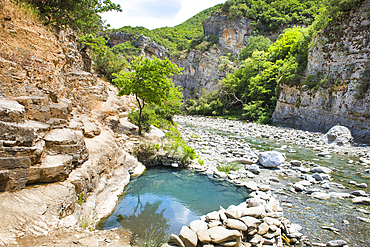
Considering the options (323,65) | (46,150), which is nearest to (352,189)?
(46,150)

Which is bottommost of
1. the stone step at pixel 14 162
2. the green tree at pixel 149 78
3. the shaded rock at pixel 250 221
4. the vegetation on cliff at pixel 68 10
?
the shaded rock at pixel 250 221

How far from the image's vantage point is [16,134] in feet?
10.7

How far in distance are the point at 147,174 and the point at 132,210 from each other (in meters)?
2.73

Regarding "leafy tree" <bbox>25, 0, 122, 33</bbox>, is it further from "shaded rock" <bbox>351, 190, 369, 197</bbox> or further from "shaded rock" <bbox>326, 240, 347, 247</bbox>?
Answer: "shaded rock" <bbox>351, 190, 369, 197</bbox>

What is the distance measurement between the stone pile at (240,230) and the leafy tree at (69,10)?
326 inches

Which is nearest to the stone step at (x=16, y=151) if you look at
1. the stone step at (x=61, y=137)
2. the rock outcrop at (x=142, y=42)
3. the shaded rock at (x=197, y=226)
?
the stone step at (x=61, y=137)

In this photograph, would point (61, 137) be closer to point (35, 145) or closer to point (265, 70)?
point (35, 145)

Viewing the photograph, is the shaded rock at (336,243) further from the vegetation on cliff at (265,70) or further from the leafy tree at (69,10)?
the vegetation on cliff at (265,70)

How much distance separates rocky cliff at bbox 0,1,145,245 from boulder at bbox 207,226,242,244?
2.44 metres

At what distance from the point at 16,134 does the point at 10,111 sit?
439 mm

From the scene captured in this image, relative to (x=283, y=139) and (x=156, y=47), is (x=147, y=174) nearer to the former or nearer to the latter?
(x=283, y=139)

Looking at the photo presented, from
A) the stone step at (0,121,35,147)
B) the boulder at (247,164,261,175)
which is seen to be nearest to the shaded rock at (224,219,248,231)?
the stone step at (0,121,35,147)

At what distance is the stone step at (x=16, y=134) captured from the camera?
3111 mm

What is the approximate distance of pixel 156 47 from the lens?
6662cm
